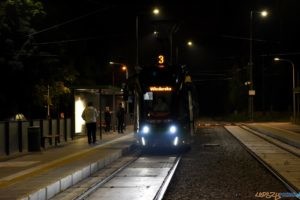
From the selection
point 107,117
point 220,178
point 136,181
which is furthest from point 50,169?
point 107,117

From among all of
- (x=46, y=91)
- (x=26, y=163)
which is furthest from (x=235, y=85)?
(x=26, y=163)

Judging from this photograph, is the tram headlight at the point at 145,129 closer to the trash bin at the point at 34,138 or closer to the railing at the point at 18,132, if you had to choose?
the railing at the point at 18,132

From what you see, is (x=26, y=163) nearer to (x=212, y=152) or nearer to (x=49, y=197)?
(x=49, y=197)

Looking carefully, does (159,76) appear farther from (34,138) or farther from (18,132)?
(18,132)

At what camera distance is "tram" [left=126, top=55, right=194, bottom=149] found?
25641mm

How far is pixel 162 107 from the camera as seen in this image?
85.1ft

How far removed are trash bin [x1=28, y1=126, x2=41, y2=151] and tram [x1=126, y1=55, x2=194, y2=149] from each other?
4.59 metres

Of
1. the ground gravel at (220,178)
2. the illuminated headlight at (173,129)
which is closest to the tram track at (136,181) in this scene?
the ground gravel at (220,178)

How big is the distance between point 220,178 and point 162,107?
9.57 meters

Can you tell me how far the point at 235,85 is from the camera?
268 ft

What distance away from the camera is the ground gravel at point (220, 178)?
13820 mm

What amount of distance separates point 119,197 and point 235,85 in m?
69.3

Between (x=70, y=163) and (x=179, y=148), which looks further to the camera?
(x=179, y=148)

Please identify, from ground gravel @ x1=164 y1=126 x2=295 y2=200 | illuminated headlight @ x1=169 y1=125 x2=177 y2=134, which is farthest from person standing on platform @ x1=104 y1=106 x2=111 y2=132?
ground gravel @ x1=164 y1=126 x2=295 y2=200
